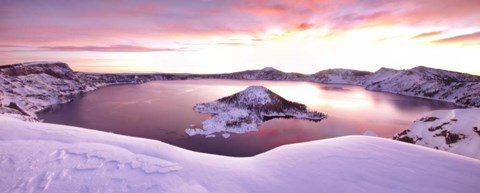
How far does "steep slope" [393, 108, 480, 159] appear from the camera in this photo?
71.5ft

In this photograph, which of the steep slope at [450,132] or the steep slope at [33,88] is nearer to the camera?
the steep slope at [450,132]

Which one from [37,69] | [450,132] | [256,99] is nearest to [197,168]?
[450,132]

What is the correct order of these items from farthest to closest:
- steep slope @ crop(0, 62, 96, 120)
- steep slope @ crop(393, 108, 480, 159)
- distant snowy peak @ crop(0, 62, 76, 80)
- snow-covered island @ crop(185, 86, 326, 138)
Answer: distant snowy peak @ crop(0, 62, 76, 80) → snow-covered island @ crop(185, 86, 326, 138) → steep slope @ crop(0, 62, 96, 120) → steep slope @ crop(393, 108, 480, 159)

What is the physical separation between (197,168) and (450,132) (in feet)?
98.3

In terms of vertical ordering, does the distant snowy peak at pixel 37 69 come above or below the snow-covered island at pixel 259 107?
above

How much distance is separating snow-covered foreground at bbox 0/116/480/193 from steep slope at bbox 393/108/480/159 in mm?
19503

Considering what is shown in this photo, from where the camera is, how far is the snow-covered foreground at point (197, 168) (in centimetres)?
621

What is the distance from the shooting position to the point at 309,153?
926 centimetres

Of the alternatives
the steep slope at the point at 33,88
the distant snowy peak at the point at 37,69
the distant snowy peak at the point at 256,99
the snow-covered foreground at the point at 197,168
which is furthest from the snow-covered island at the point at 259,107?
the distant snowy peak at the point at 37,69

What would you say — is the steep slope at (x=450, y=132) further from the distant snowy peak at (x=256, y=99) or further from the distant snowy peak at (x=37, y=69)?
the distant snowy peak at (x=37, y=69)

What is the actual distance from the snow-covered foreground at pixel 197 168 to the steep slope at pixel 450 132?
1950 centimetres

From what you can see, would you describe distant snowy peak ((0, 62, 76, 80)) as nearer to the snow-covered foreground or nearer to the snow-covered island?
the snow-covered island

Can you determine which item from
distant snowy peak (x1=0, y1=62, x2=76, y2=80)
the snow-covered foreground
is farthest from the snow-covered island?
distant snowy peak (x1=0, y1=62, x2=76, y2=80)

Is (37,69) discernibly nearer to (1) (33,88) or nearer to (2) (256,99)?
(1) (33,88)
